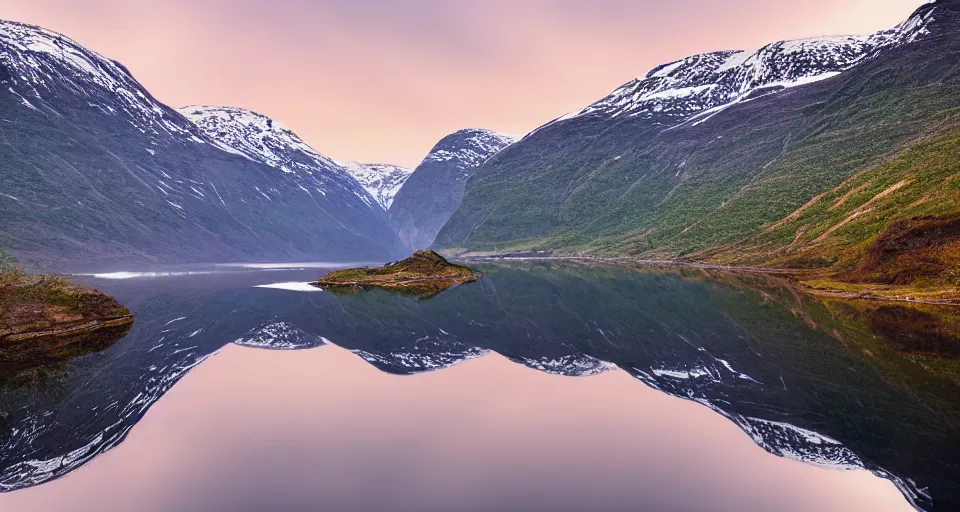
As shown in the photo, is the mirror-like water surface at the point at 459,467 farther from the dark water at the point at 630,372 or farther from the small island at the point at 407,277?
the small island at the point at 407,277

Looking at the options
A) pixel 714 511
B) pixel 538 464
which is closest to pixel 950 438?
pixel 714 511

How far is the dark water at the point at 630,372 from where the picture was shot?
12977mm

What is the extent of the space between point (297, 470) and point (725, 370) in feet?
63.6

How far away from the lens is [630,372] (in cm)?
2447

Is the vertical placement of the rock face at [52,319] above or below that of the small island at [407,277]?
above

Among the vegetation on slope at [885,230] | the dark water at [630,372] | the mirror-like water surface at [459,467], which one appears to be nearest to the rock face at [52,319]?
the dark water at [630,372]

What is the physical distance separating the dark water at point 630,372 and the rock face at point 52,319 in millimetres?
2402

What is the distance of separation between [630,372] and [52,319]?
43.9m

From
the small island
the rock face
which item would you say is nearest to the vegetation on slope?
the small island

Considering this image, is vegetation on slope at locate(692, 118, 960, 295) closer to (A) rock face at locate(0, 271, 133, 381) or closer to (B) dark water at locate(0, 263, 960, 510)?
(B) dark water at locate(0, 263, 960, 510)

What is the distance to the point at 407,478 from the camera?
12.6 metres

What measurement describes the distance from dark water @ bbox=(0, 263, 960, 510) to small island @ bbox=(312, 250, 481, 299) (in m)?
27.1

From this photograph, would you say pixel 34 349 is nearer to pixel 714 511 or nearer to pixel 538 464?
pixel 538 464

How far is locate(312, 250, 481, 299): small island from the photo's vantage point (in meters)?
83.9
